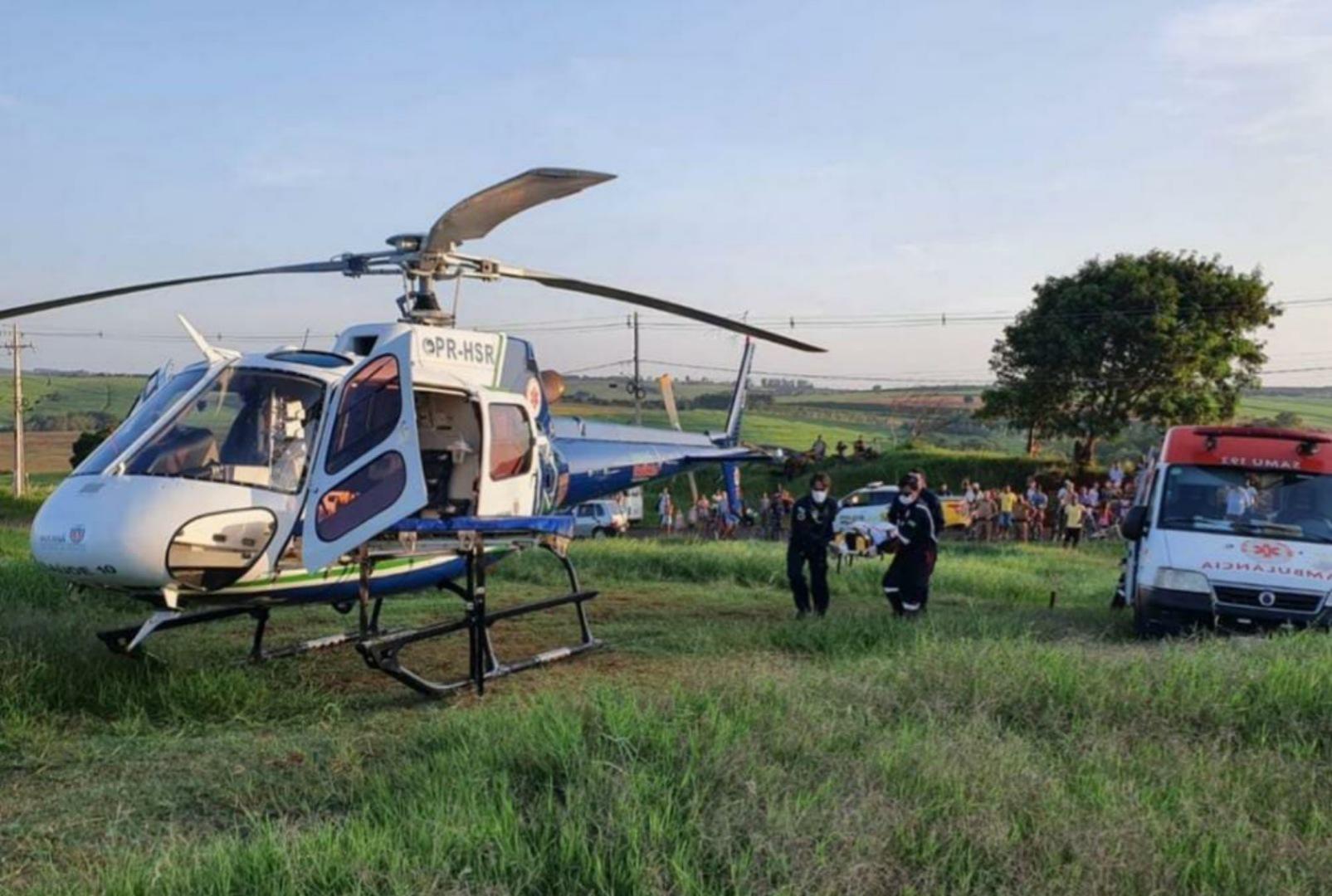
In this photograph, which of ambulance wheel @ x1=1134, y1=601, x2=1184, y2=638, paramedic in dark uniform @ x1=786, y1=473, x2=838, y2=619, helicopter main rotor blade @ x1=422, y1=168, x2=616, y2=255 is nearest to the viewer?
helicopter main rotor blade @ x1=422, y1=168, x2=616, y2=255

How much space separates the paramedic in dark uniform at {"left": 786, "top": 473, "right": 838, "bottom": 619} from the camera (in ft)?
40.1

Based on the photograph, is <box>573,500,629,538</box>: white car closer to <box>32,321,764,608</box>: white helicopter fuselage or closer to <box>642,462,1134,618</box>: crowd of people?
<box>642,462,1134,618</box>: crowd of people

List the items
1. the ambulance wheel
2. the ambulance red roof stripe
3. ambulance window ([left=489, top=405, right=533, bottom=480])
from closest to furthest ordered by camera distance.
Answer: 1. ambulance window ([left=489, top=405, right=533, bottom=480])
2. the ambulance wheel
3. the ambulance red roof stripe

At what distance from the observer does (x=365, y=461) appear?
769 centimetres

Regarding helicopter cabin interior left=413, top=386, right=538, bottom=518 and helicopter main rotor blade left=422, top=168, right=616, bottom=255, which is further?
helicopter cabin interior left=413, top=386, right=538, bottom=518

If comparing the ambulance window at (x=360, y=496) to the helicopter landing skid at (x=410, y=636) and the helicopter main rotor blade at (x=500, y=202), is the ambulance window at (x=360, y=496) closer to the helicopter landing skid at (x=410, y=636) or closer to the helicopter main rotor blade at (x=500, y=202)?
the helicopter landing skid at (x=410, y=636)

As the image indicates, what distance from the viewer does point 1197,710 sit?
6066mm

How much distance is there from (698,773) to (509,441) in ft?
17.5

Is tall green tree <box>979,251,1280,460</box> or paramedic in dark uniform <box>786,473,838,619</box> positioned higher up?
tall green tree <box>979,251,1280,460</box>

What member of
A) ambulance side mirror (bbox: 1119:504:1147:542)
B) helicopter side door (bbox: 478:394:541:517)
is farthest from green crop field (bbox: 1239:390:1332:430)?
helicopter side door (bbox: 478:394:541:517)

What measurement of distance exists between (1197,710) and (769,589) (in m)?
9.42

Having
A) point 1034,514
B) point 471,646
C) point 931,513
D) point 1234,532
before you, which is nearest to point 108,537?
point 471,646

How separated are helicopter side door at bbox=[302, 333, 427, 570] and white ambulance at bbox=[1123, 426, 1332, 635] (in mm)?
6871

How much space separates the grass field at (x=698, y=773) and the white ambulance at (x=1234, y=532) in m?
1.93
